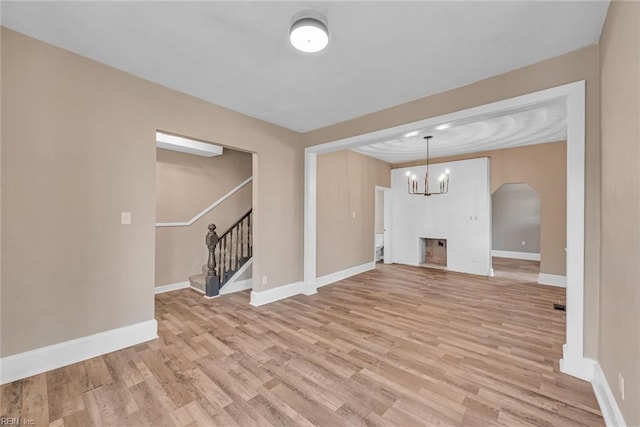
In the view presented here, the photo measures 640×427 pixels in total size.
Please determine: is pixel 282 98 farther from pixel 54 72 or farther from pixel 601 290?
pixel 601 290

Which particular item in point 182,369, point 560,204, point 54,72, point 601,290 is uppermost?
point 54,72

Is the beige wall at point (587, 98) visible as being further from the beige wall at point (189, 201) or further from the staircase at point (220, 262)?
the beige wall at point (189, 201)

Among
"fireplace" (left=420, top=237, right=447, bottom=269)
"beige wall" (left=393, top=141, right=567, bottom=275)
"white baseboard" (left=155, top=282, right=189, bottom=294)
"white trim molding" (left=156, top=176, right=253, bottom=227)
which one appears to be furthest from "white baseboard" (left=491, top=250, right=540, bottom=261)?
"white baseboard" (left=155, top=282, right=189, bottom=294)

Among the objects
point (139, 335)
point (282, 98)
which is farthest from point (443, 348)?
point (282, 98)

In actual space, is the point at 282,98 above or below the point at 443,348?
above

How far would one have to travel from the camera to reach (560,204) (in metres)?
5.09

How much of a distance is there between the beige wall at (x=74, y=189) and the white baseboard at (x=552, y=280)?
22.1 ft

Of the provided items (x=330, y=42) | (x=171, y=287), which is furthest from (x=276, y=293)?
(x=330, y=42)

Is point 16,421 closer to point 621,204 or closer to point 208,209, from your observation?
point 208,209

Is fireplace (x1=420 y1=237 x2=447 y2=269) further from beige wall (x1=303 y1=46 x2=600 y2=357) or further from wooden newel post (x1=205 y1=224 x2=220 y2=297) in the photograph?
wooden newel post (x1=205 y1=224 x2=220 y2=297)

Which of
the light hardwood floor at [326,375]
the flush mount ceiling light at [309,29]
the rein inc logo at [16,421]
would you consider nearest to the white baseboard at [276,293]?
the light hardwood floor at [326,375]

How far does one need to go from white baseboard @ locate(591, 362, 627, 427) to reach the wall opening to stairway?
4.42 meters

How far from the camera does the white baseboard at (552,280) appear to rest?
496 cm

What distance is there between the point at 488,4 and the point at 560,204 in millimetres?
5093
